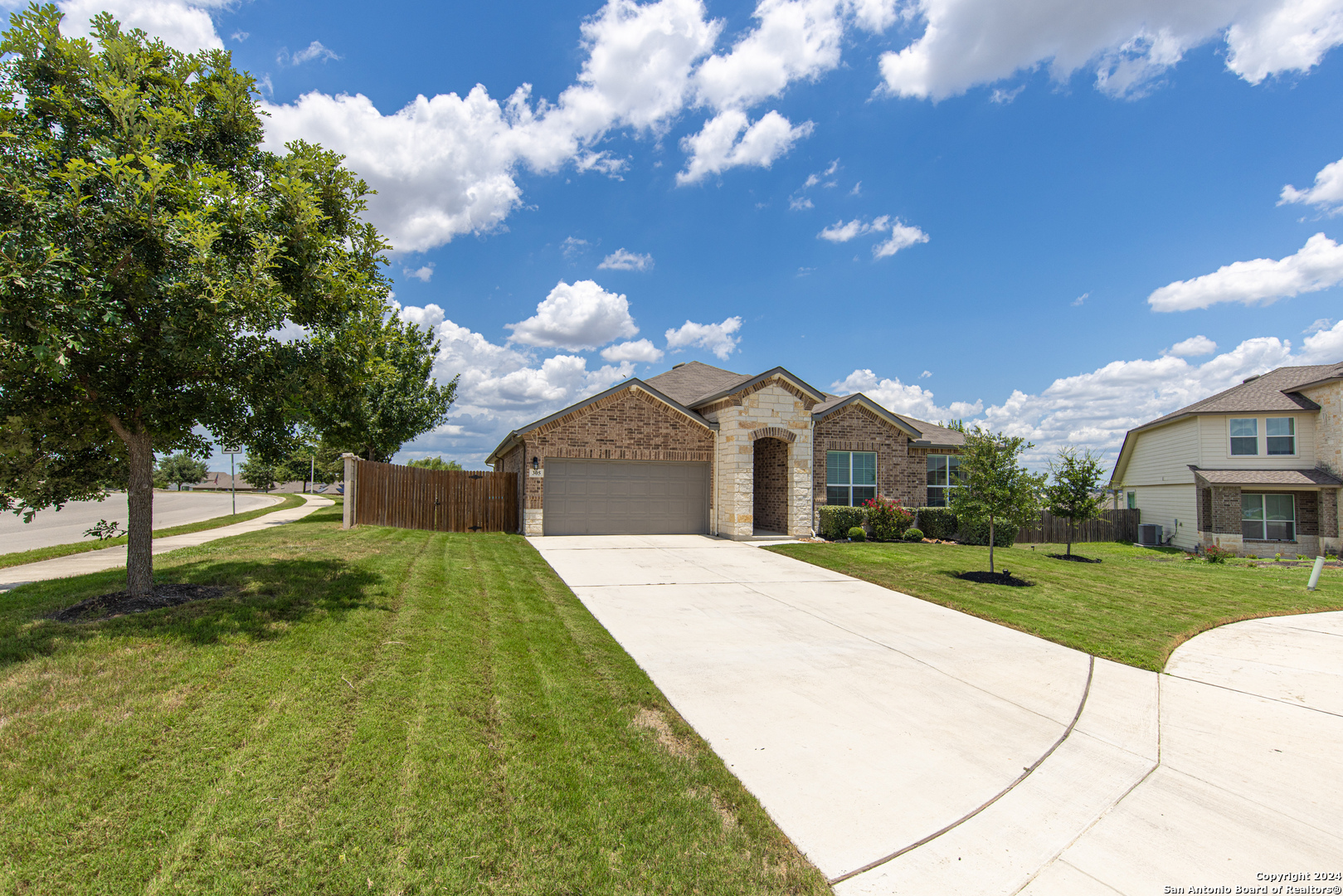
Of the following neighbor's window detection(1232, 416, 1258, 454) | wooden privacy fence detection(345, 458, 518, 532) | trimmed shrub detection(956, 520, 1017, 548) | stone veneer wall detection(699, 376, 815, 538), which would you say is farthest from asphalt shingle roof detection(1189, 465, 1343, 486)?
wooden privacy fence detection(345, 458, 518, 532)

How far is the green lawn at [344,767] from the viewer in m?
2.88

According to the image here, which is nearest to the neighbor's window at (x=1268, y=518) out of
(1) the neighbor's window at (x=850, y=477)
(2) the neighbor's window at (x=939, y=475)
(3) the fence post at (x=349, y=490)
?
(2) the neighbor's window at (x=939, y=475)

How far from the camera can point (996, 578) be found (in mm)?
11469

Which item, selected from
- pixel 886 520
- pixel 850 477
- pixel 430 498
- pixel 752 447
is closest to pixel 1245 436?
pixel 886 520

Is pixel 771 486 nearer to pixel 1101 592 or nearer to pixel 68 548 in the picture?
pixel 1101 592

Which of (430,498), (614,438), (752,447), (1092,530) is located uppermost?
(614,438)

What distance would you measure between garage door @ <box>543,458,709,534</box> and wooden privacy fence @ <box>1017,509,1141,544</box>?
509 inches

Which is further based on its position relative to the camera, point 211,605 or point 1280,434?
point 1280,434

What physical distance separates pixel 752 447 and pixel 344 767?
14.6 metres

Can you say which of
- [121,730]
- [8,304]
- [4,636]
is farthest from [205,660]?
[8,304]

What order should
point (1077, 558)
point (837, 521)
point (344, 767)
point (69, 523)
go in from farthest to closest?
point (69, 523)
point (837, 521)
point (1077, 558)
point (344, 767)

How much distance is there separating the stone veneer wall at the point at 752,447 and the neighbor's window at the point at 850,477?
145 cm

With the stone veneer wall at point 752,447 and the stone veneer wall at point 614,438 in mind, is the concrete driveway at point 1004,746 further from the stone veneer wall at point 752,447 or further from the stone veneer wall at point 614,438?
the stone veneer wall at point 614,438

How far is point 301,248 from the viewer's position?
6.27 meters
